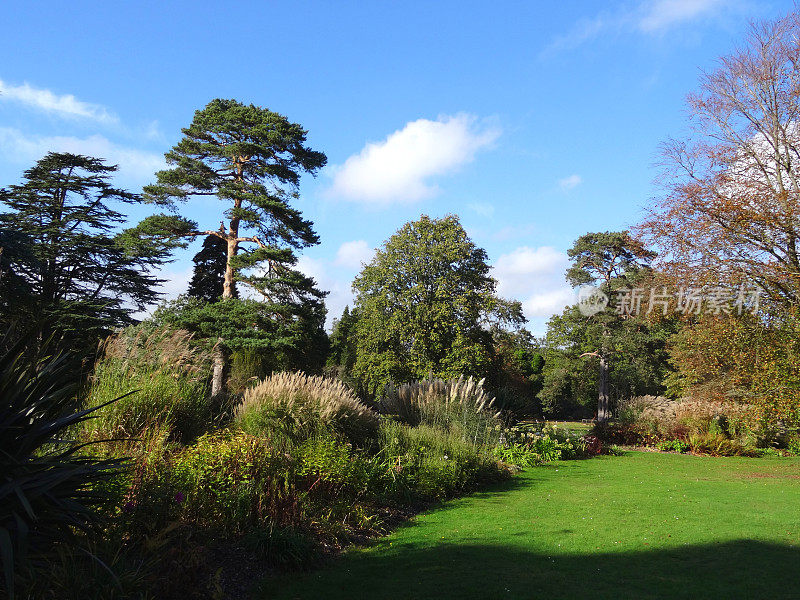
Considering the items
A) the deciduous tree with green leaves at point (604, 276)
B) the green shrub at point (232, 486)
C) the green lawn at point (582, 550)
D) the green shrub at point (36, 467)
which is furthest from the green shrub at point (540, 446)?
the deciduous tree with green leaves at point (604, 276)

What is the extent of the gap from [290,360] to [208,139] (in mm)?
12207

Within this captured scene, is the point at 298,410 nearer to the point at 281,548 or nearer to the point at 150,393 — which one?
the point at 150,393

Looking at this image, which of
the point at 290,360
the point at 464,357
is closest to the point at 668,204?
the point at 464,357

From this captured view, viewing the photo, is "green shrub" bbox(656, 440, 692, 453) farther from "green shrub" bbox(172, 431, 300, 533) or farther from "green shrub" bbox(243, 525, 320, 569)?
"green shrub" bbox(243, 525, 320, 569)

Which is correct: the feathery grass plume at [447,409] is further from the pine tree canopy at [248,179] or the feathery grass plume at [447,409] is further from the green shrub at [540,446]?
the pine tree canopy at [248,179]

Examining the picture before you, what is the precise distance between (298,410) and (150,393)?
221cm

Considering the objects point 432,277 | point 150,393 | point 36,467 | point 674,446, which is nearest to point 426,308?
point 432,277

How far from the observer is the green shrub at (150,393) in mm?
6848

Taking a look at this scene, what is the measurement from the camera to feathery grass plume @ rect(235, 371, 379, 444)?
27.0 feet

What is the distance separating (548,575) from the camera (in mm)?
5082

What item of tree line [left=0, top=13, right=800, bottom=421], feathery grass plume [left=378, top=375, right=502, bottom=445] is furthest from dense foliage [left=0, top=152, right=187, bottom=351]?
feathery grass plume [left=378, top=375, right=502, bottom=445]

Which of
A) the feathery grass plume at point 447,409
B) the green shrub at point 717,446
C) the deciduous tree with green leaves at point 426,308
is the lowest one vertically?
the green shrub at point 717,446

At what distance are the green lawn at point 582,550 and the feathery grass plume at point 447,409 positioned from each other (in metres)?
1.77

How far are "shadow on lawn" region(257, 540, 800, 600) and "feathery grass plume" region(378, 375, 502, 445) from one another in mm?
5379
